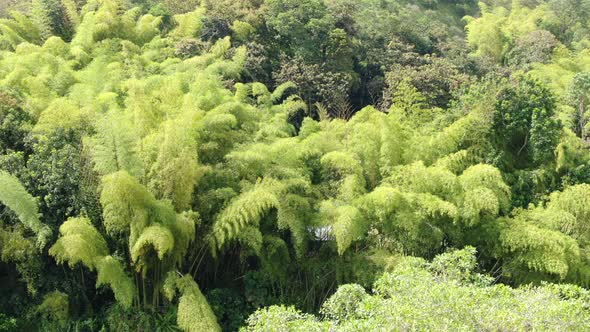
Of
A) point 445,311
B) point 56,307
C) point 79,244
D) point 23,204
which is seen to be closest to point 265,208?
point 79,244

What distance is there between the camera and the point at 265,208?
7008mm

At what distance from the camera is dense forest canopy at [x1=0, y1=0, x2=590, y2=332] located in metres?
6.24

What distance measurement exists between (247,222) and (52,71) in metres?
5.28

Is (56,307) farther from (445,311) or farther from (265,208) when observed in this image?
(445,311)

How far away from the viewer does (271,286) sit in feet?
27.9

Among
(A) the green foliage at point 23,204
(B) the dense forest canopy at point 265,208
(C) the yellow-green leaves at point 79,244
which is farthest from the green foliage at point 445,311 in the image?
(A) the green foliage at point 23,204

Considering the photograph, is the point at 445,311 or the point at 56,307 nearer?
the point at 445,311

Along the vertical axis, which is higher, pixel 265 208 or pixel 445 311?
pixel 445 311

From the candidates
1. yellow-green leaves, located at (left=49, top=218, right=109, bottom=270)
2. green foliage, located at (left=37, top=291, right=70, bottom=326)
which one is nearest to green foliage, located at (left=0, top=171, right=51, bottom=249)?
yellow-green leaves, located at (left=49, top=218, right=109, bottom=270)

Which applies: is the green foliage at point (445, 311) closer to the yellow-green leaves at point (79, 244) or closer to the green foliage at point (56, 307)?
the yellow-green leaves at point (79, 244)

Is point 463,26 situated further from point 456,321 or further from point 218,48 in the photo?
point 456,321

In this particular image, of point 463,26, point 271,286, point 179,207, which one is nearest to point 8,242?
point 179,207

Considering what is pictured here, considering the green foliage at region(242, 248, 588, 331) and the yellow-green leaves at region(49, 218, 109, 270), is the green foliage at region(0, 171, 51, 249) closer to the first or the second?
the yellow-green leaves at region(49, 218, 109, 270)

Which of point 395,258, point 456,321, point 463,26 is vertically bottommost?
point 463,26
